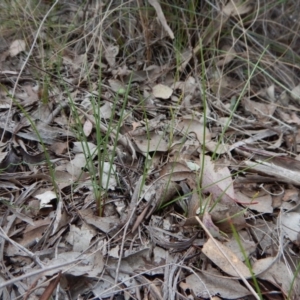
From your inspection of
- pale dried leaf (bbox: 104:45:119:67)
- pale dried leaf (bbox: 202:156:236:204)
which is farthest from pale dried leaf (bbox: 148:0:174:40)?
pale dried leaf (bbox: 202:156:236:204)

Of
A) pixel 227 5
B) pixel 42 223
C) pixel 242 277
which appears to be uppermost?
pixel 227 5

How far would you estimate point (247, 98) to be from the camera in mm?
1995

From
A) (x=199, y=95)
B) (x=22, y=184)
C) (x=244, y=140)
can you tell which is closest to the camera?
(x=22, y=184)

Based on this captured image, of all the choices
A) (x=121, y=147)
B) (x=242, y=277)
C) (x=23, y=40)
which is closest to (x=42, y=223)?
(x=121, y=147)

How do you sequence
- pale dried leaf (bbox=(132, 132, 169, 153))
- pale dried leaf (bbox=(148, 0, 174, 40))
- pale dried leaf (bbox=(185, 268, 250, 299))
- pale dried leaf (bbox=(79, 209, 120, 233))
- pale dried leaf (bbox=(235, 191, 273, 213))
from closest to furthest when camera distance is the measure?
pale dried leaf (bbox=(185, 268, 250, 299)) < pale dried leaf (bbox=(79, 209, 120, 233)) < pale dried leaf (bbox=(235, 191, 273, 213)) < pale dried leaf (bbox=(132, 132, 169, 153)) < pale dried leaf (bbox=(148, 0, 174, 40))

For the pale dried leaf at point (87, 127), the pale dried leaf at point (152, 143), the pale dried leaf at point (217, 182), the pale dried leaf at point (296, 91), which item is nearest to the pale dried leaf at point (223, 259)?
the pale dried leaf at point (217, 182)

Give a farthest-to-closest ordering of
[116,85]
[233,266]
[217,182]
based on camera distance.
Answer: [116,85]
[217,182]
[233,266]

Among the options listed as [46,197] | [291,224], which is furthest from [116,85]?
[291,224]

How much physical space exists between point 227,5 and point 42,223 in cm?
137

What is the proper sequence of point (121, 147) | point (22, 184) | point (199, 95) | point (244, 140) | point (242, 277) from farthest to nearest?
point (199, 95) < point (244, 140) < point (121, 147) < point (22, 184) < point (242, 277)

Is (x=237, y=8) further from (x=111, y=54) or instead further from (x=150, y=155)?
(x=150, y=155)

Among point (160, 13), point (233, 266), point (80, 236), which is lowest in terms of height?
point (80, 236)

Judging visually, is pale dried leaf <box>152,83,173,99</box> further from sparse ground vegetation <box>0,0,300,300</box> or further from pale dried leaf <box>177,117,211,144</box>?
pale dried leaf <box>177,117,211,144</box>

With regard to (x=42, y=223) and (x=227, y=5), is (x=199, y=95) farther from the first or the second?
(x=42, y=223)
